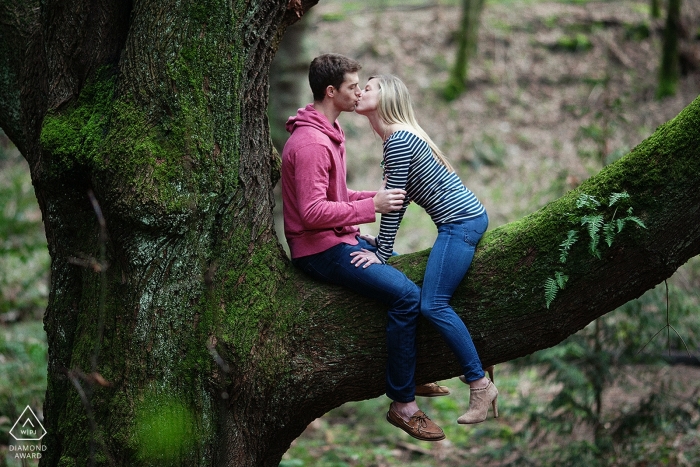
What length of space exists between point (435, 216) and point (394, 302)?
0.59 m

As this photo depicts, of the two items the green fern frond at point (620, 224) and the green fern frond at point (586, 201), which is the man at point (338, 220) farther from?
the green fern frond at point (620, 224)

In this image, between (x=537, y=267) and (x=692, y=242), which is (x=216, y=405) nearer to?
(x=537, y=267)

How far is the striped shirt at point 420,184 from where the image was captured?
12.2ft

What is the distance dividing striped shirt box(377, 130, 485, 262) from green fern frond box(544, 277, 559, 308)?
60 centimetres

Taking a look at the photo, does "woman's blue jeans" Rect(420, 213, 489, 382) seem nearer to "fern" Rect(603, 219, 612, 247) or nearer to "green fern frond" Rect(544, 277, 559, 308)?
"green fern frond" Rect(544, 277, 559, 308)

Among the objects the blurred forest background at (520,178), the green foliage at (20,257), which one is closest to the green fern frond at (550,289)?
the blurred forest background at (520,178)

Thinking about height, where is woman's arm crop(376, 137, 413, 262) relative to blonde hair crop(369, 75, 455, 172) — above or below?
below

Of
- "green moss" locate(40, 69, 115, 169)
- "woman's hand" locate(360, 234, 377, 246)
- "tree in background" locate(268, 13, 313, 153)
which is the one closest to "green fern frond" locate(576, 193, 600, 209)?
"woman's hand" locate(360, 234, 377, 246)

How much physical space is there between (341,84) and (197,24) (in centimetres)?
84

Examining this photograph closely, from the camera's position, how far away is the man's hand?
3.63 metres

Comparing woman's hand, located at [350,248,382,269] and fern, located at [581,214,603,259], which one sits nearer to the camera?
fern, located at [581,214,603,259]

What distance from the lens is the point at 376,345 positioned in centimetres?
366

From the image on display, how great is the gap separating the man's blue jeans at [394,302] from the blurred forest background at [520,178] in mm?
1423

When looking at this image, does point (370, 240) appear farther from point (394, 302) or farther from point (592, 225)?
point (592, 225)
